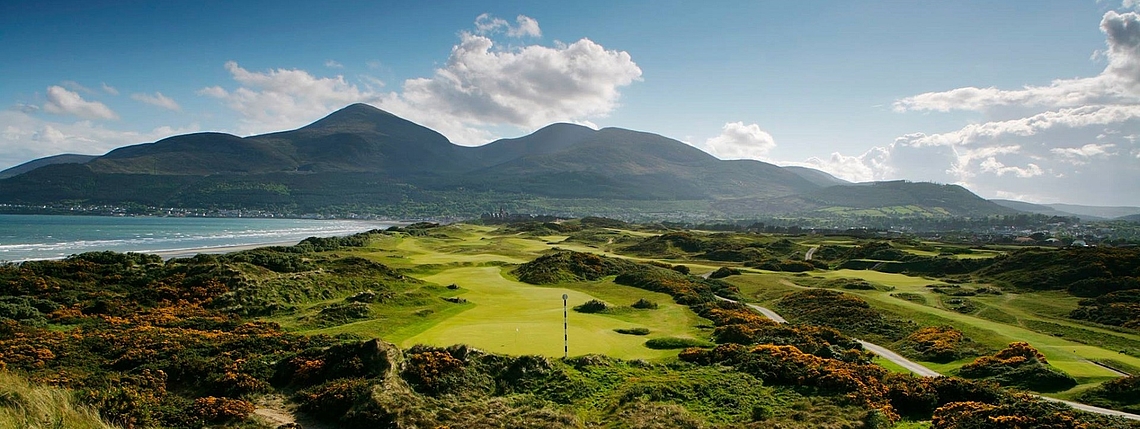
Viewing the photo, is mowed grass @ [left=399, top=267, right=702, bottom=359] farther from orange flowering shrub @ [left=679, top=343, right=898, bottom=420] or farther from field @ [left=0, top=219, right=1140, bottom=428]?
orange flowering shrub @ [left=679, top=343, right=898, bottom=420]

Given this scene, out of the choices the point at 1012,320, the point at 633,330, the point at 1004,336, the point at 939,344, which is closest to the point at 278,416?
the point at 633,330

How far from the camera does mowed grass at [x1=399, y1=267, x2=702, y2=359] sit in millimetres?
21484

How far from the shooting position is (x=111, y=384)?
1406cm

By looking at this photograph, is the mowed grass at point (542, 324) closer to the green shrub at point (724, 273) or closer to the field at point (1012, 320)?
the field at point (1012, 320)

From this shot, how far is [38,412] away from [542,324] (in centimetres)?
1841

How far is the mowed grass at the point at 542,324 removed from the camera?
21484 mm

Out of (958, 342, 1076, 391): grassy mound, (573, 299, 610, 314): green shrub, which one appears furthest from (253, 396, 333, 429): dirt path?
(958, 342, 1076, 391): grassy mound

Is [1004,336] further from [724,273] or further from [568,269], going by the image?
[568,269]

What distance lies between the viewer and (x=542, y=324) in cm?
2583

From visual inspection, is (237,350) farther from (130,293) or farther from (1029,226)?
(1029,226)

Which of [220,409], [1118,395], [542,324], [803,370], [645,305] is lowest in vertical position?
[645,305]

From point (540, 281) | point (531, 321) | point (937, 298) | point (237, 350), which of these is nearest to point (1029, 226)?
point (937, 298)

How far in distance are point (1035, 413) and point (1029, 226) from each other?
22433cm

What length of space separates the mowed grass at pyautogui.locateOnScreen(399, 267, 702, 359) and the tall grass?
12.0 meters
